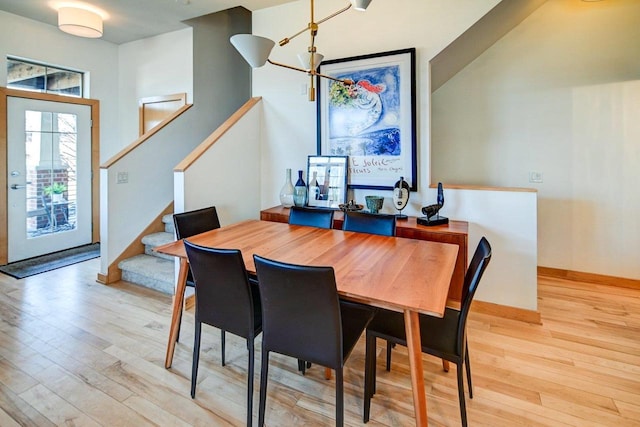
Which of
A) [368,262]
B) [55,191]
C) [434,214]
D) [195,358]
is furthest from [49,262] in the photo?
[434,214]

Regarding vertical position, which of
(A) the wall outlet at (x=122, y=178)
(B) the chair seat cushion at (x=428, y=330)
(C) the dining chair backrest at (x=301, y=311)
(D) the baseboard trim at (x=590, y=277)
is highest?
(A) the wall outlet at (x=122, y=178)

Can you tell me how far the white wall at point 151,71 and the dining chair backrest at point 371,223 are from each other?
3.02 metres

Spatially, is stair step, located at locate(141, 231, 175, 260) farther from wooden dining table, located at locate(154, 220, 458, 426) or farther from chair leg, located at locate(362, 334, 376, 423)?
chair leg, located at locate(362, 334, 376, 423)

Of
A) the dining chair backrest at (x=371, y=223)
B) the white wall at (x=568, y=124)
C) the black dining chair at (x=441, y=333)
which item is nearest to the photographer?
the black dining chair at (x=441, y=333)

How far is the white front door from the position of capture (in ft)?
13.8

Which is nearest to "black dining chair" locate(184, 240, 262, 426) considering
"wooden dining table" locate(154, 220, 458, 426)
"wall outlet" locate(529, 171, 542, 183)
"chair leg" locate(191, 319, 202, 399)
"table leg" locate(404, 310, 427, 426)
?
"chair leg" locate(191, 319, 202, 399)

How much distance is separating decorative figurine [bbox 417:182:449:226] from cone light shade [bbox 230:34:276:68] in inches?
67.5

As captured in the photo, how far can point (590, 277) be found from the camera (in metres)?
3.67

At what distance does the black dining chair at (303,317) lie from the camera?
1.45 m

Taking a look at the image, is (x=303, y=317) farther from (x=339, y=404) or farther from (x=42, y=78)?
(x=42, y=78)

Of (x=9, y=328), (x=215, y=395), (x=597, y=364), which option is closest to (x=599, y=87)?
(x=597, y=364)

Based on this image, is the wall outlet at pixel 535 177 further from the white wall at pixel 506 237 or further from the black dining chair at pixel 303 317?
the black dining chair at pixel 303 317

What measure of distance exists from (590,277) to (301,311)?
3605 millimetres

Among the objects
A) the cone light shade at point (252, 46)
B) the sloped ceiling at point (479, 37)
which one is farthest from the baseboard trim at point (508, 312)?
the cone light shade at point (252, 46)
